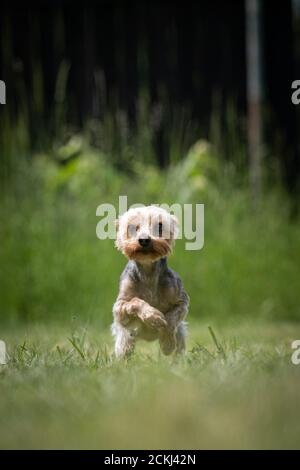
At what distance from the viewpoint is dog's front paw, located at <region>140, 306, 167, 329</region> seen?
4.48 metres

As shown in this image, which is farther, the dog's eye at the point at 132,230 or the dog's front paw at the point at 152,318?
the dog's eye at the point at 132,230

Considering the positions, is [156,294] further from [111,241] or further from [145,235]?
[111,241]

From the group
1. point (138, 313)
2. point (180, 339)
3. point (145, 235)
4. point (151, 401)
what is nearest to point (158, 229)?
point (145, 235)

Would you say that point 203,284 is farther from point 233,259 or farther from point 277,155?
point 277,155

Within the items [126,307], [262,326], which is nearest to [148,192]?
[262,326]

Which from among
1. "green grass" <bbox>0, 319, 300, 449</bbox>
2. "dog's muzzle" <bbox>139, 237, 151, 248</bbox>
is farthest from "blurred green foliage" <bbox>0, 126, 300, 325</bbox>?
"green grass" <bbox>0, 319, 300, 449</bbox>

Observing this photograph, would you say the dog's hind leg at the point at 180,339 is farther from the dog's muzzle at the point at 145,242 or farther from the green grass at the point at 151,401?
the dog's muzzle at the point at 145,242

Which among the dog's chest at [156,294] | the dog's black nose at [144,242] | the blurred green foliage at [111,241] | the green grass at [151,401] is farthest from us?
the blurred green foliage at [111,241]

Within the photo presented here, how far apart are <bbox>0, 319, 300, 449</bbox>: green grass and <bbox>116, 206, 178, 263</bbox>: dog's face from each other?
20.7 inches

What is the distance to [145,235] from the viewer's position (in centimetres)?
459

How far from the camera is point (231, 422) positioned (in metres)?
3.09

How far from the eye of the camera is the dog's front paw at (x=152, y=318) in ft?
14.7

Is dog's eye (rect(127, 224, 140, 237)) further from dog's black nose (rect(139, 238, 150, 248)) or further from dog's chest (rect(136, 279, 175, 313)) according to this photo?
dog's chest (rect(136, 279, 175, 313))

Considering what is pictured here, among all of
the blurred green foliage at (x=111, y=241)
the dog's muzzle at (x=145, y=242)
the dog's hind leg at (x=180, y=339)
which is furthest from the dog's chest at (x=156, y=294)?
the blurred green foliage at (x=111, y=241)
